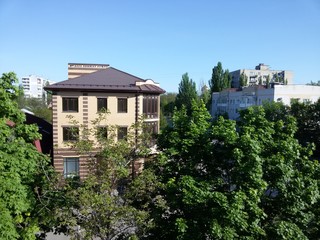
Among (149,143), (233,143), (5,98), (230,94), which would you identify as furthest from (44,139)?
Result: (230,94)

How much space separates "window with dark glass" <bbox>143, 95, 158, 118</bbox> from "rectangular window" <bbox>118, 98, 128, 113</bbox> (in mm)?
1624

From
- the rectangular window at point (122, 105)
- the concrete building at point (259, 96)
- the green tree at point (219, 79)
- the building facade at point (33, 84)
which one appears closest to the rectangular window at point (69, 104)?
the rectangular window at point (122, 105)

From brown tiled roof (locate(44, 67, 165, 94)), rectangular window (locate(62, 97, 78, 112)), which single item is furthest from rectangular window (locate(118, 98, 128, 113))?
rectangular window (locate(62, 97, 78, 112))

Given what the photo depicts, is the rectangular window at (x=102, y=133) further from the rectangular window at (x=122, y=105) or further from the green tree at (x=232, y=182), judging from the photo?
the rectangular window at (x=122, y=105)

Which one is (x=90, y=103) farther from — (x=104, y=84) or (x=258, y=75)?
(x=258, y=75)

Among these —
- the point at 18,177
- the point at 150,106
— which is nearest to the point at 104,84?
the point at 150,106

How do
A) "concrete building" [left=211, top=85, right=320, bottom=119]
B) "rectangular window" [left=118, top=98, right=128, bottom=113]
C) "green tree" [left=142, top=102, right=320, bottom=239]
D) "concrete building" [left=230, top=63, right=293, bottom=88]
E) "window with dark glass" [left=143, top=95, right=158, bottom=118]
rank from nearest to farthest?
"green tree" [left=142, top=102, right=320, bottom=239] → "rectangular window" [left=118, top=98, right=128, bottom=113] → "window with dark glass" [left=143, top=95, right=158, bottom=118] → "concrete building" [left=211, top=85, right=320, bottom=119] → "concrete building" [left=230, top=63, right=293, bottom=88]

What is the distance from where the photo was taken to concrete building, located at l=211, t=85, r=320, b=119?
46.7 meters

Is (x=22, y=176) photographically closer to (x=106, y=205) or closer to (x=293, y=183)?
(x=106, y=205)

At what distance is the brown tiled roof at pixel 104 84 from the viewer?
72.0 ft

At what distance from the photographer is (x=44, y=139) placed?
80.3 ft

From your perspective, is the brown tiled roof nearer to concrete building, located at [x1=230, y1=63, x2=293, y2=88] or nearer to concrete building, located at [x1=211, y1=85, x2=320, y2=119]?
concrete building, located at [x1=211, y1=85, x2=320, y2=119]

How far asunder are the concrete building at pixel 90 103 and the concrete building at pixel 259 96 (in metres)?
26.0

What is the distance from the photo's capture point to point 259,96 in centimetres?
5100
